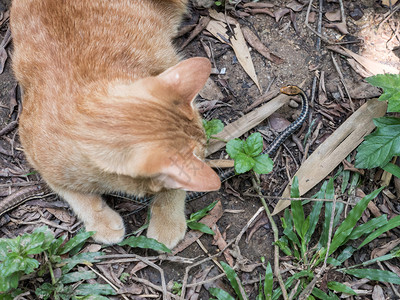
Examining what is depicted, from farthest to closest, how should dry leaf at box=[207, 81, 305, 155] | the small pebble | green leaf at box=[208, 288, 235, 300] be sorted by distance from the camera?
the small pebble < dry leaf at box=[207, 81, 305, 155] < green leaf at box=[208, 288, 235, 300]

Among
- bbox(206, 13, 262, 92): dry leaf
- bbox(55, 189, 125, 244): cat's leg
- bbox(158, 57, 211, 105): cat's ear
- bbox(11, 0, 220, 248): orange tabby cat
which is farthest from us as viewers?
bbox(206, 13, 262, 92): dry leaf

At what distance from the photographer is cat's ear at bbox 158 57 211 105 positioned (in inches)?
100

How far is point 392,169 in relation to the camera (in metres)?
3.32

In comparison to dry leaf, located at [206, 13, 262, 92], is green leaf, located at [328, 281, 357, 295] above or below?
below

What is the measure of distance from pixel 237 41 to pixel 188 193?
1538 millimetres

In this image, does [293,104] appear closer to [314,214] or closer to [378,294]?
[314,214]

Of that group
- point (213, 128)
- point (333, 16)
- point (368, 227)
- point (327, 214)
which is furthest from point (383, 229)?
point (333, 16)

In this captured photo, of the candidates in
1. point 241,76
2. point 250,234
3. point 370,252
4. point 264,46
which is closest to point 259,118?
point 241,76

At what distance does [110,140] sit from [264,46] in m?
2.08

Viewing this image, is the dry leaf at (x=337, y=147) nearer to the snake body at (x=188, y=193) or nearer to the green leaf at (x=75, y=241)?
the snake body at (x=188, y=193)

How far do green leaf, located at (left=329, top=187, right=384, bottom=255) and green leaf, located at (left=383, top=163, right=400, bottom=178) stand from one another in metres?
0.26

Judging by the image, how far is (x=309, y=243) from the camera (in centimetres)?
328

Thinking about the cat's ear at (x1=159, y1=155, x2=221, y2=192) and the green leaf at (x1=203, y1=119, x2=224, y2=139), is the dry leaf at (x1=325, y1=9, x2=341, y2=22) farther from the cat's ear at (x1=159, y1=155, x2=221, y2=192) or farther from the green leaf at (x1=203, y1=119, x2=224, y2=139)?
the cat's ear at (x1=159, y1=155, x2=221, y2=192)

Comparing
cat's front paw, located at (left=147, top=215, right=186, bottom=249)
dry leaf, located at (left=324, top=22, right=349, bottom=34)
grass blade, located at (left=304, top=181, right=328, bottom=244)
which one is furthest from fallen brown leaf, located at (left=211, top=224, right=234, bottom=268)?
dry leaf, located at (left=324, top=22, right=349, bottom=34)
